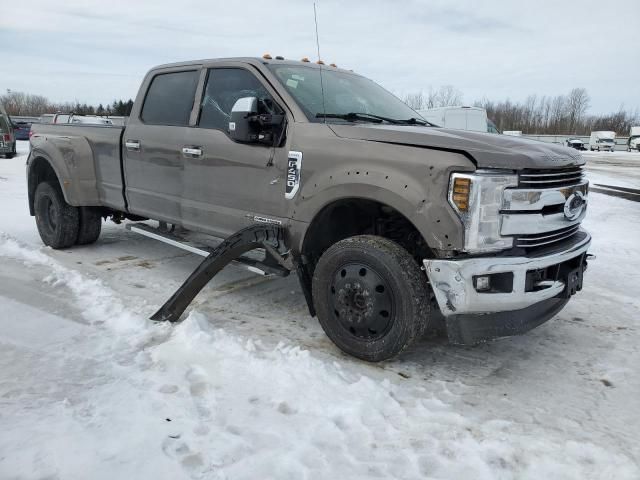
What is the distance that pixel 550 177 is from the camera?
10.1ft

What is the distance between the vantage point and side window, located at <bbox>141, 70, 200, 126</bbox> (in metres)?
4.59

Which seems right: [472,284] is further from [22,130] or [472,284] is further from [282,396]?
[22,130]

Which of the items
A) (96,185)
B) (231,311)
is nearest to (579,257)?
(231,311)

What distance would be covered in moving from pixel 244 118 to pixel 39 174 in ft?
13.1

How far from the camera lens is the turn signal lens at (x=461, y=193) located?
9.20 ft

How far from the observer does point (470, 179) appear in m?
2.79

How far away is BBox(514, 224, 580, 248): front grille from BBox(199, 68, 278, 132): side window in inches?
80.4

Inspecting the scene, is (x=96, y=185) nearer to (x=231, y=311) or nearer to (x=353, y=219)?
(x=231, y=311)

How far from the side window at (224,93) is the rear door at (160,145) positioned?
0.62ft

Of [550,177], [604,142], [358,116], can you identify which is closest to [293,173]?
[358,116]

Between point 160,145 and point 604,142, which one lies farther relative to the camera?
point 604,142

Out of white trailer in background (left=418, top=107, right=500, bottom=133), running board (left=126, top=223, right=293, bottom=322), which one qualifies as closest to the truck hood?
running board (left=126, top=223, right=293, bottom=322)

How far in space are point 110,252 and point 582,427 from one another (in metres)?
5.14

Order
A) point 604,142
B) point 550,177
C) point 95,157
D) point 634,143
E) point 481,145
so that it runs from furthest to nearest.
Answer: point 634,143, point 604,142, point 95,157, point 550,177, point 481,145
